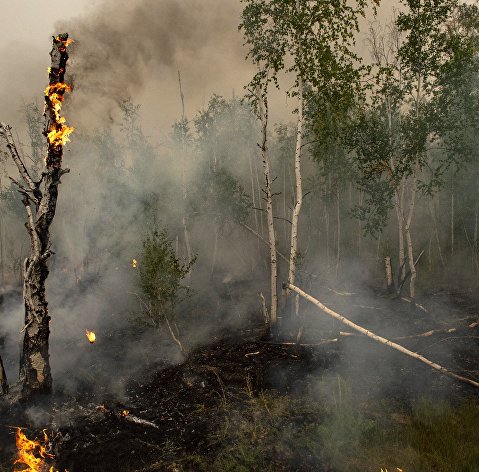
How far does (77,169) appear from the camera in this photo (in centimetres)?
3234

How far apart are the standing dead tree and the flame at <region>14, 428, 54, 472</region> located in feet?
3.76

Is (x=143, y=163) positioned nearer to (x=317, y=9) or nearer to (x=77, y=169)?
(x=77, y=169)

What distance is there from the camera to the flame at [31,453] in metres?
6.58

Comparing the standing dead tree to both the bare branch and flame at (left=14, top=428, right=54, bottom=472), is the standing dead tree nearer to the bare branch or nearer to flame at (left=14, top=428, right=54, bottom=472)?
the bare branch

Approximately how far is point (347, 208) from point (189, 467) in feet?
104

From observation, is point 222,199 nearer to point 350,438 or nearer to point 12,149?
point 12,149

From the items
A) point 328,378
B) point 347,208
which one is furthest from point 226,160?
point 328,378

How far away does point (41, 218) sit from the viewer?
7.79 meters

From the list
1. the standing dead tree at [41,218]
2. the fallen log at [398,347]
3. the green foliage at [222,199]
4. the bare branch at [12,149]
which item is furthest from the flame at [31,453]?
the green foliage at [222,199]

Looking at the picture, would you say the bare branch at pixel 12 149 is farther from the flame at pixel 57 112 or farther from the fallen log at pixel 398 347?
the fallen log at pixel 398 347

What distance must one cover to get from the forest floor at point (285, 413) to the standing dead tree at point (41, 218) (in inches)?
47.0

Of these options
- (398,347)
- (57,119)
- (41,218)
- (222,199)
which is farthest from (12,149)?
(222,199)

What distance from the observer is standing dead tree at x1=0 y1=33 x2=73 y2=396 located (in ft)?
25.4

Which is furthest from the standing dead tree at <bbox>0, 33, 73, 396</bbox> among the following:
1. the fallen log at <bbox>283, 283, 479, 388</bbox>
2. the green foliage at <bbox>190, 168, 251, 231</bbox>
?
the green foliage at <bbox>190, 168, 251, 231</bbox>
